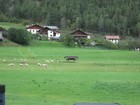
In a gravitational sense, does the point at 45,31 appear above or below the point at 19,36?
above

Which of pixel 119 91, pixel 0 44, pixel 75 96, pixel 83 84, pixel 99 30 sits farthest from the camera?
pixel 99 30

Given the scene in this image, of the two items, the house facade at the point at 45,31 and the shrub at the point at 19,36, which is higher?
the house facade at the point at 45,31

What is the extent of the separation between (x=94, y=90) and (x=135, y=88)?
296 cm

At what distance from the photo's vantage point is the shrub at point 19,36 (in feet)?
340

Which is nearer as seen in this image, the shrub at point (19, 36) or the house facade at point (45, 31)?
the shrub at point (19, 36)

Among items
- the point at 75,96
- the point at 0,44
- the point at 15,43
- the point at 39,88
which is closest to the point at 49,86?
the point at 39,88

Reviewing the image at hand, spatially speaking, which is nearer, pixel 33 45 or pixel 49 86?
pixel 49 86

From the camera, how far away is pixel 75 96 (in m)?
21.3

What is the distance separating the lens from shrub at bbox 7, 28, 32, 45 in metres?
104

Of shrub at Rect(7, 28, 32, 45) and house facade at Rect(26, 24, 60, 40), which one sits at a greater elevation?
house facade at Rect(26, 24, 60, 40)

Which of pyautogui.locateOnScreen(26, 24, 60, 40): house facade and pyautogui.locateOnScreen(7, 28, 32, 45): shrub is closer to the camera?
pyautogui.locateOnScreen(7, 28, 32, 45): shrub

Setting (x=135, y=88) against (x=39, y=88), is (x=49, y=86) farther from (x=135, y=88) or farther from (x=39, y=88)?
(x=135, y=88)

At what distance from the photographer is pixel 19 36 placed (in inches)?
4087

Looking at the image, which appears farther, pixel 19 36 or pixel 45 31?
pixel 45 31
